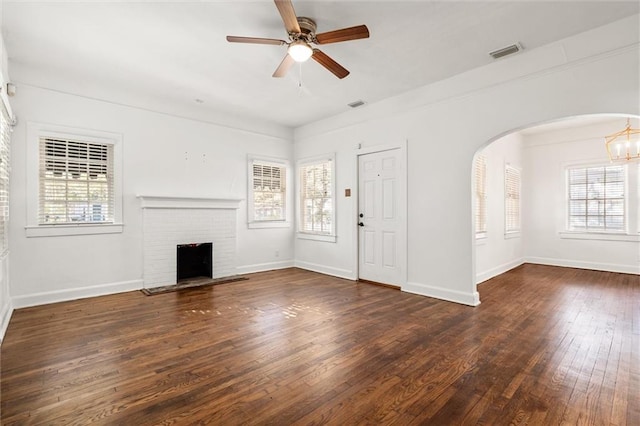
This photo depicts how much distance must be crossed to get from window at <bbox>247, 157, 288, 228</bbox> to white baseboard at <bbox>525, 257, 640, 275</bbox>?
6019mm

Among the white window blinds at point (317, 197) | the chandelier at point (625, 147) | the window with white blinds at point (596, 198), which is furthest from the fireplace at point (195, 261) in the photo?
the window with white blinds at point (596, 198)

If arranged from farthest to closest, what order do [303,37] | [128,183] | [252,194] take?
[252,194] < [128,183] < [303,37]

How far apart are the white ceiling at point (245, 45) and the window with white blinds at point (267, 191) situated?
5.87 feet

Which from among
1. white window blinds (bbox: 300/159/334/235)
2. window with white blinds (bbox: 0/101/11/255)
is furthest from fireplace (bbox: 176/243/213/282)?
window with white blinds (bbox: 0/101/11/255)

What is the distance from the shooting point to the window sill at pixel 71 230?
416 cm

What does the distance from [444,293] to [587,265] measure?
4.53 meters

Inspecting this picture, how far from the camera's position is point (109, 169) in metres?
4.79

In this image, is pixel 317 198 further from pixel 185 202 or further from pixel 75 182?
pixel 75 182

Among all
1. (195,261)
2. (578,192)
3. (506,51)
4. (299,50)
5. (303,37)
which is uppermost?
A: (506,51)

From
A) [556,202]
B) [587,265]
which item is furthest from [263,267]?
[587,265]

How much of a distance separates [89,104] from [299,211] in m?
4.07

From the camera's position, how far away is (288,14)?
2.55 meters

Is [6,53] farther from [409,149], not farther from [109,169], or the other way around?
[409,149]

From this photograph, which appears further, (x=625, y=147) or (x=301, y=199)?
(x=301, y=199)
